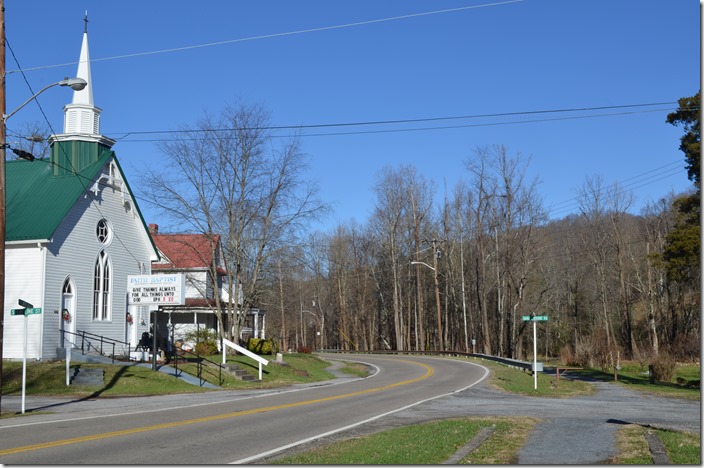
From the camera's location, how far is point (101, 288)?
33.2m

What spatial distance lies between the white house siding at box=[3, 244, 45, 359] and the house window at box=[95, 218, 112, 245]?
3.91 m

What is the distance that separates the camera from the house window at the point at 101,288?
33.0 m

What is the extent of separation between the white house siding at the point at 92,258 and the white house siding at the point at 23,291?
368 millimetres

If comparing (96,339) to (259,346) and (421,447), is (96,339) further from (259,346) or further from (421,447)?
(421,447)

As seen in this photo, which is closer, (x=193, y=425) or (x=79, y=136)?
(x=193, y=425)

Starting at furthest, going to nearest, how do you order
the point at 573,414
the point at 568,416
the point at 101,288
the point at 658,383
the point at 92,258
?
the point at 658,383
the point at 101,288
the point at 92,258
the point at 573,414
the point at 568,416

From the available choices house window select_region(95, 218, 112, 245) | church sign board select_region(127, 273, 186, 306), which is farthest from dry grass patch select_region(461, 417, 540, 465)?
house window select_region(95, 218, 112, 245)

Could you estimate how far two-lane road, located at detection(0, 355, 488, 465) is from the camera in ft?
37.2

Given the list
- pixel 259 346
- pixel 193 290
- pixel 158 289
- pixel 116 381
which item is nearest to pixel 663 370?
pixel 259 346

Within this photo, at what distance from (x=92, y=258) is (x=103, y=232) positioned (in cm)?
172

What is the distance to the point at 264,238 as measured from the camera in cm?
4031

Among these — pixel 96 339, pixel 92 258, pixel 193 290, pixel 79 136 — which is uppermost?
pixel 79 136

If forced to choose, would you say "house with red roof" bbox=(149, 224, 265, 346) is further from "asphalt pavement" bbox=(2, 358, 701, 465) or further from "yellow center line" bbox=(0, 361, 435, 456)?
"yellow center line" bbox=(0, 361, 435, 456)

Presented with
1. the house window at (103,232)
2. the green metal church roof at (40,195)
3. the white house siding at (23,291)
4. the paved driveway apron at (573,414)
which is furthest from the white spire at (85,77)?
the paved driveway apron at (573,414)
